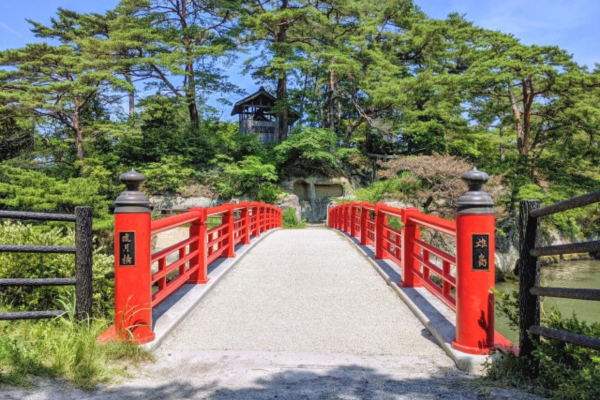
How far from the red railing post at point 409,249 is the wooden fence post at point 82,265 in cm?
354

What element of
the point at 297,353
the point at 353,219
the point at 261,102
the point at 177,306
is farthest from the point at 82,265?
the point at 261,102

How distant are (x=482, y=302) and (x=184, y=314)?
2873 millimetres

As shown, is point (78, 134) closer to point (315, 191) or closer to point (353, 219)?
point (315, 191)

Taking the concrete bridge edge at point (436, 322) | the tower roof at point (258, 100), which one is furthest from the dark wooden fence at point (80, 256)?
the tower roof at point (258, 100)

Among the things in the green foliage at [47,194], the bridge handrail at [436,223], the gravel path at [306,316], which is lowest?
the gravel path at [306,316]

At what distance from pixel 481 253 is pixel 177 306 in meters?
3.11

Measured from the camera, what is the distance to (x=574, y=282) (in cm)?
1794

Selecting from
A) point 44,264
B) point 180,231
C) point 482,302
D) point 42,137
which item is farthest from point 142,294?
point 42,137

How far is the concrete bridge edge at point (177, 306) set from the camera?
3.67 meters

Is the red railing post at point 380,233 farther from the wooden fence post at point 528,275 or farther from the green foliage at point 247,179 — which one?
the green foliage at point 247,179

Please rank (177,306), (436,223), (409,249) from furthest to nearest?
(409,249) < (177,306) < (436,223)

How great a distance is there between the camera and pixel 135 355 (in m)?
3.15

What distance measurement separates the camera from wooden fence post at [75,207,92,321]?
11.6ft

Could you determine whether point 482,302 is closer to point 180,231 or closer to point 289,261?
point 289,261
